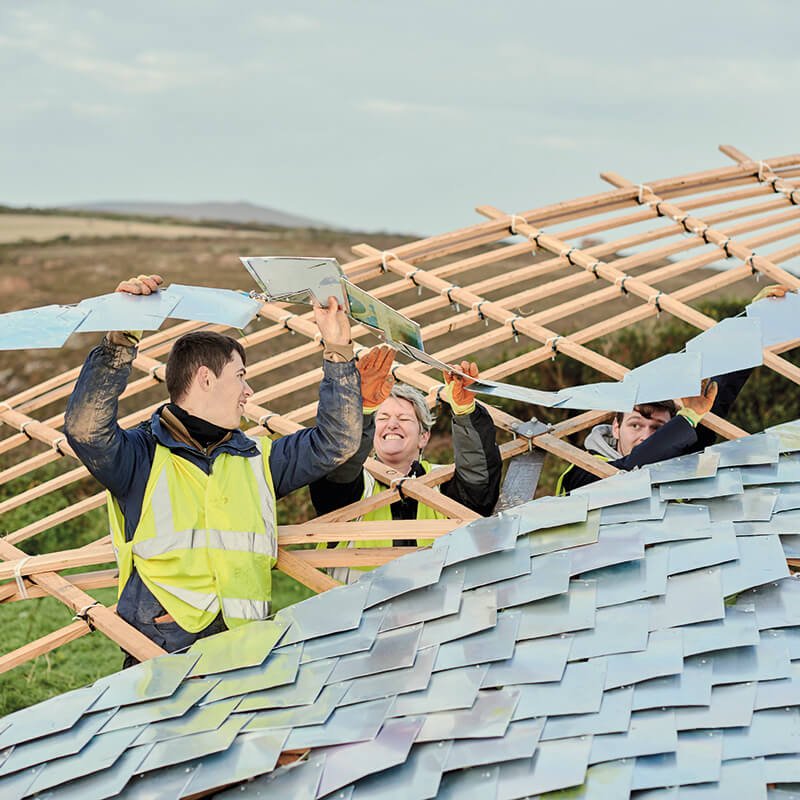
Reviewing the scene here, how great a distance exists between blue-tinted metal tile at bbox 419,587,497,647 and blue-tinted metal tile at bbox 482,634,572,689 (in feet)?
0.35

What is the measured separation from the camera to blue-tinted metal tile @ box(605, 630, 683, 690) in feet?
9.55

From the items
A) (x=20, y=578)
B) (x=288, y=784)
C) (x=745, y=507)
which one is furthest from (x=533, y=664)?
(x=20, y=578)

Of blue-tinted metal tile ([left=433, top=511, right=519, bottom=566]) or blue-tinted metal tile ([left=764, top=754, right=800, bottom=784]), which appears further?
blue-tinted metal tile ([left=433, top=511, right=519, bottom=566])

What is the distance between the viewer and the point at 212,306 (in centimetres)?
354

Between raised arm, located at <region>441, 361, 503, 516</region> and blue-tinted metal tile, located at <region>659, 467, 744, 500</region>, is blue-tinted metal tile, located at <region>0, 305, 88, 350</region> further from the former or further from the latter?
blue-tinted metal tile, located at <region>659, 467, 744, 500</region>

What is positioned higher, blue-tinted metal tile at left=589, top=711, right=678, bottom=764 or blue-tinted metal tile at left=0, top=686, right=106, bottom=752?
blue-tinted metal tile at left=589, top=711, right=678, bottom=764

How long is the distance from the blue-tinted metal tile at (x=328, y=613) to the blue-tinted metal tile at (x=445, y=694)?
0.29 metres

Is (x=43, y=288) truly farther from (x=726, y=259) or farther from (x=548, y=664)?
(x=548, y=664)

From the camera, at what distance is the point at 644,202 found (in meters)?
6.65

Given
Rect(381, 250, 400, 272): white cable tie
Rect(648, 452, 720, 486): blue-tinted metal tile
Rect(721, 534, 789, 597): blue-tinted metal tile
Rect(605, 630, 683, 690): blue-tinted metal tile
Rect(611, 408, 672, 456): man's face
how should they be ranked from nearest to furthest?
1. Rect(605, 630, 683, 690): blue-tinted metal tile
2. Rect(721, 534, 789, 597): blue-tinted metal tile
3. Rect(648, 452, 720, 486): blue-tinted metal tile
4. Rect(611, 408, 672, 456): man's face
5. Rect(381, 250, 400, 272): white cable tie

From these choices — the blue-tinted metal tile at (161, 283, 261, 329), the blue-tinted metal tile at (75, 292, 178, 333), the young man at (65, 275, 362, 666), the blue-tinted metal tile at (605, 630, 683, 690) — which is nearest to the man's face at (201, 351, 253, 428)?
the young man at (65, 275, 362, 666)

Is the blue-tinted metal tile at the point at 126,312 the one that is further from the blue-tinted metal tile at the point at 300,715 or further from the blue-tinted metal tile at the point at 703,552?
the blue-tinted metal tile at the point at 703,552

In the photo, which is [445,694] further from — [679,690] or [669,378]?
[669,378]

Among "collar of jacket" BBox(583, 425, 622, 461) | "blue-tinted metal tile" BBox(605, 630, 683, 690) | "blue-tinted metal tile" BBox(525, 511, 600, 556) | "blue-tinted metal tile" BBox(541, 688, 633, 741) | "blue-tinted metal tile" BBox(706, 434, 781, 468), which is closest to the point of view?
"blue-tinted metal tile" BBox(541, 688, 633, 741)
